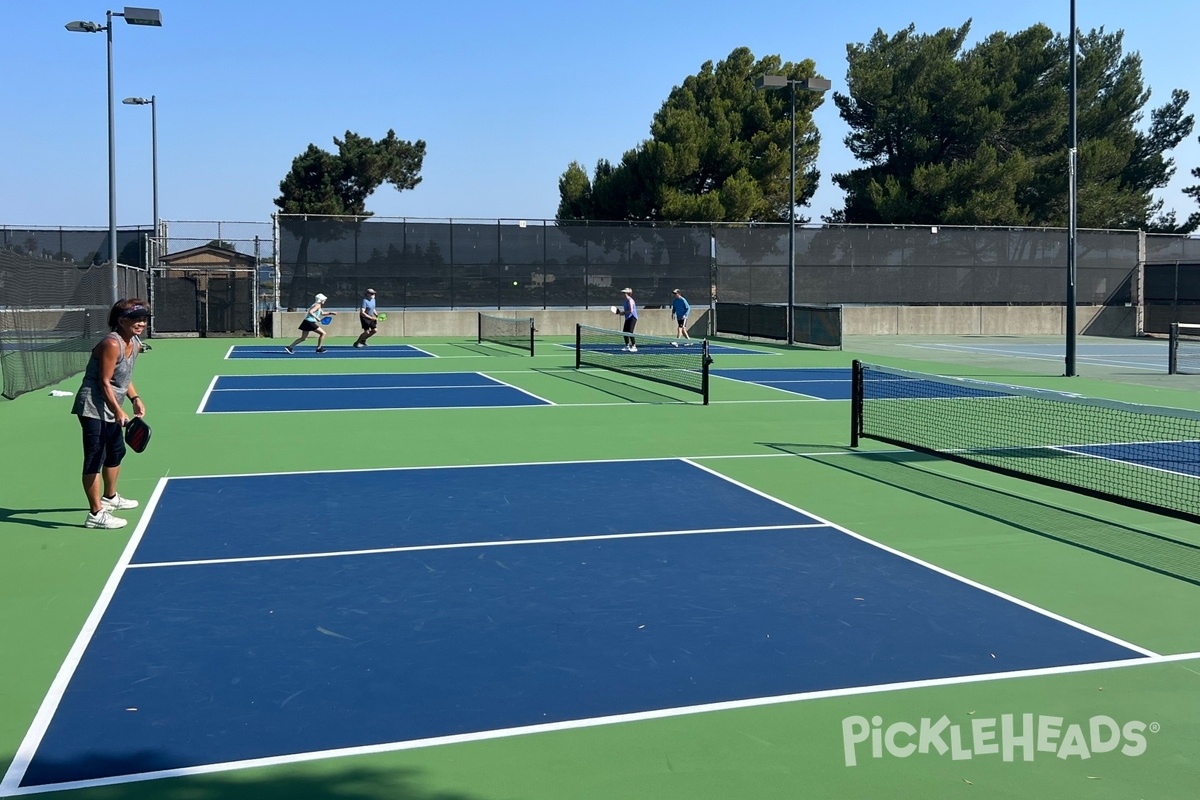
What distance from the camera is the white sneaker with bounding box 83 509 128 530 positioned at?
8.59 meters

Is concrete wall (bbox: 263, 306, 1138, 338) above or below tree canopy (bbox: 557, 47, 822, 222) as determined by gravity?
below

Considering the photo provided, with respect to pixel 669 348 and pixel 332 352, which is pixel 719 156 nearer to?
pixel 669 348

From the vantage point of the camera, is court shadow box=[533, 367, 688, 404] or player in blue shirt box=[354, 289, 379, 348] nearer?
court shadow box=[533, 367, 688, 404]

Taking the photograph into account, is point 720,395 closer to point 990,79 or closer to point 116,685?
point 116,685

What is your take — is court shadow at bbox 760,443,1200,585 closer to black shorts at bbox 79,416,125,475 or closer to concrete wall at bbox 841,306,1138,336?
black shorts at bbox 79,416,125,475

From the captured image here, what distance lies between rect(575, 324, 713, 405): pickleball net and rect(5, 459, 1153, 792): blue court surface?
349 inches

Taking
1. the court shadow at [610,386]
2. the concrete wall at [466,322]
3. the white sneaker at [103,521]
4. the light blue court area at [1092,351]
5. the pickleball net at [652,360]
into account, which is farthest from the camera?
the concrete wall at [466,322]

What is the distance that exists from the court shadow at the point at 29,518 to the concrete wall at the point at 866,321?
27431 millimetres

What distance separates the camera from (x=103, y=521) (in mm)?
8578

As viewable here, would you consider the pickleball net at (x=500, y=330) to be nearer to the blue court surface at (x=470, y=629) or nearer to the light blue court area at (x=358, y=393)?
the light blue court area at (x=358, y=393)

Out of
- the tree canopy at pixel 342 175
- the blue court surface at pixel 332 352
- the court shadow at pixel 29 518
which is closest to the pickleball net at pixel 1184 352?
the blue court surface at pixel 332 352

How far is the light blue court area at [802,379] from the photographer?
19.3 meters

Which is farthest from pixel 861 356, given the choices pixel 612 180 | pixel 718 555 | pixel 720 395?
pixel 612 180

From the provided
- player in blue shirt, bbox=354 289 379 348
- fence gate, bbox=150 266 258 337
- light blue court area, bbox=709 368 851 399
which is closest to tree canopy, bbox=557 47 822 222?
fence gate, bbox=150 266 258 337
